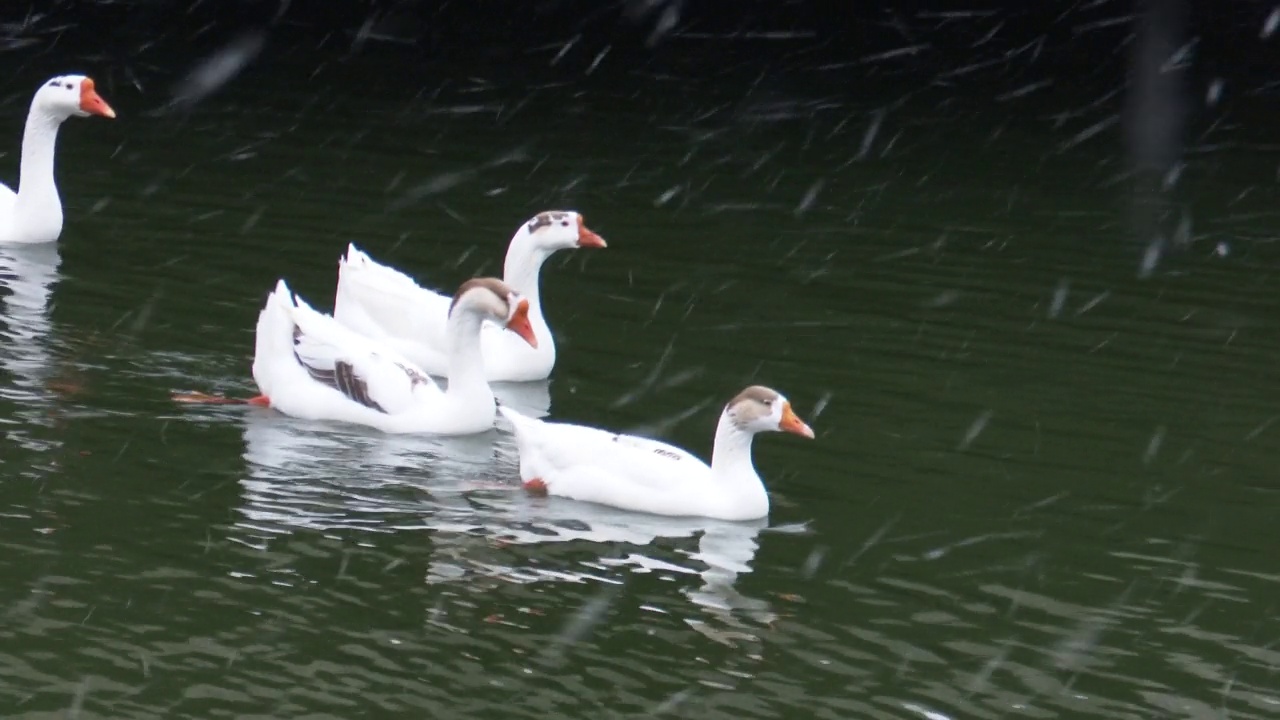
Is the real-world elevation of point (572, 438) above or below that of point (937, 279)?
below

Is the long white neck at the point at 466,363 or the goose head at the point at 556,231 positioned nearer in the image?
the long white neck at the point at 466,363

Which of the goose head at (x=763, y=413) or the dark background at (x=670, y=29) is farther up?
the dark background at (x=670, y=29)

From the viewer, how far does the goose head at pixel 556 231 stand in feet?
Result: 55.5

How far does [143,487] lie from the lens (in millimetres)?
13039

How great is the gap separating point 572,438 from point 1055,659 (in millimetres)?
3442

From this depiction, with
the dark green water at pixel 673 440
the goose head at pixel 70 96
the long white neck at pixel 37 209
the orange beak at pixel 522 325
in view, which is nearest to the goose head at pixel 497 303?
the orange beak at pixel 522 325

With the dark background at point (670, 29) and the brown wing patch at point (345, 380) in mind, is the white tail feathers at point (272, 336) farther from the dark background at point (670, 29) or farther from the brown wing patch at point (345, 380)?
the dark background at point (670, 29)

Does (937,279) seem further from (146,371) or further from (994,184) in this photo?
(146,371)

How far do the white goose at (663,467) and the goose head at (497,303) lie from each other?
1441 mm

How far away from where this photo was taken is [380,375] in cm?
1471

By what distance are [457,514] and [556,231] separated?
173 inches

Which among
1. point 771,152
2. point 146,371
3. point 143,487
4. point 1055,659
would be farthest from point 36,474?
point 771,152

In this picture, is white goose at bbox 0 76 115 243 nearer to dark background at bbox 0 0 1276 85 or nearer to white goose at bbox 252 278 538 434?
white goose at bbox 252 278 538 434

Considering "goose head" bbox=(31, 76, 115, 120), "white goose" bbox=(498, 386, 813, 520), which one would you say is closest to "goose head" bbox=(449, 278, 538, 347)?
"white goose" bbox=(498, 386, 813, 520)
